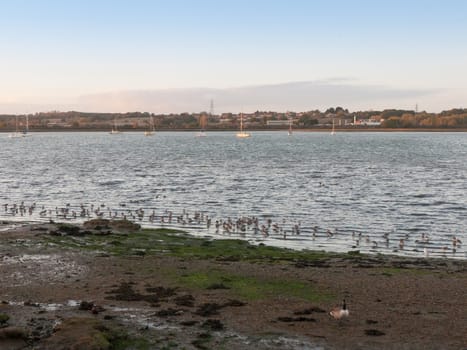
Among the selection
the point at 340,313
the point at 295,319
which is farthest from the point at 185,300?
the point at 340,313

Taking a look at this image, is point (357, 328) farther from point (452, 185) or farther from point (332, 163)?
point (332, 163)

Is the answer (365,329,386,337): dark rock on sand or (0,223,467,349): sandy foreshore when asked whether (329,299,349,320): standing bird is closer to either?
(0,223,467,349): sandy foreshore

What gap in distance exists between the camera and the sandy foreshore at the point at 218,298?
14039 mm

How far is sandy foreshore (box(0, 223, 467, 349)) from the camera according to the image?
46.1 ft

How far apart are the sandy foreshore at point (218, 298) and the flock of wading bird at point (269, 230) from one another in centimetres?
384

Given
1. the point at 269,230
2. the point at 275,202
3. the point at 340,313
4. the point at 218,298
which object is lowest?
the point at 275,202

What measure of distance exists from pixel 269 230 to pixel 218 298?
15.9 m

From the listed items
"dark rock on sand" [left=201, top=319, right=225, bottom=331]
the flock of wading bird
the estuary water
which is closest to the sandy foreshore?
"dark rock on sand" [left=201, top=319, right=225, bottom=331]

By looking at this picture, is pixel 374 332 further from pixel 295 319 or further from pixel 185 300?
pixel 185 300

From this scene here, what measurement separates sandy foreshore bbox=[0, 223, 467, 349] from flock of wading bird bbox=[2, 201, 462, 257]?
12.6ft

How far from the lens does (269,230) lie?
109 ft

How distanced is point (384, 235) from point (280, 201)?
643 inches

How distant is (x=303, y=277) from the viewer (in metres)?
20.5

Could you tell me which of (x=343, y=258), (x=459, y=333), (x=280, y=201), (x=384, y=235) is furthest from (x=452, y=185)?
(x=459, y=333)
